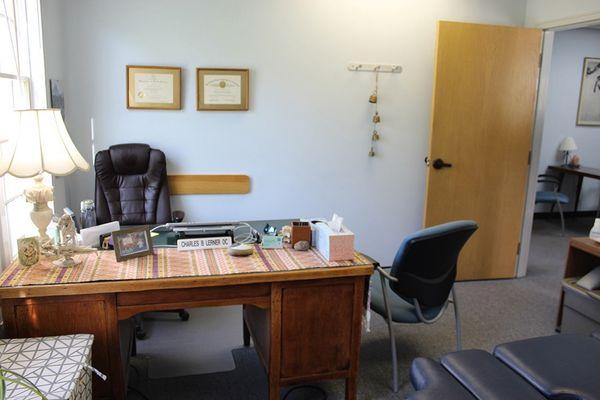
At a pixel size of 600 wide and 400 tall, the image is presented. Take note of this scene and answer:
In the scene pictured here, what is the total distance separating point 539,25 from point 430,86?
3.17 feet

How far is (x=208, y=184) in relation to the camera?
3.62 metres

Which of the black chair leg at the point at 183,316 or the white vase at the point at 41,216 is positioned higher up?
the white vase at the point at 41,216

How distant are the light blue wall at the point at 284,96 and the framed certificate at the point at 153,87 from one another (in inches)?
2.3

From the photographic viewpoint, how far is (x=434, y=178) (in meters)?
3.81

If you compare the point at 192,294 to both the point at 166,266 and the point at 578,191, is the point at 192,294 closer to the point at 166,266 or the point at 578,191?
the point at 166,266

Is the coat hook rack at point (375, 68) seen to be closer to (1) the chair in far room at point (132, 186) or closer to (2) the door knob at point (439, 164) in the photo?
(2) the door knob at point (439, 164)

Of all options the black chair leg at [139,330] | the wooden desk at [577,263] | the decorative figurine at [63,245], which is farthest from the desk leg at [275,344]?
the wooden desk at [577,263]

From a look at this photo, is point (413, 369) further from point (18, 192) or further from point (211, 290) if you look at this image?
point (18, 192)

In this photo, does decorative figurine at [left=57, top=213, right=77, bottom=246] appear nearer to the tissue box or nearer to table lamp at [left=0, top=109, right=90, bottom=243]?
table lamp at [left=0, top=109, right=90, bottom=243]

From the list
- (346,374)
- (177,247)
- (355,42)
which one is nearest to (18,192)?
(177,247)

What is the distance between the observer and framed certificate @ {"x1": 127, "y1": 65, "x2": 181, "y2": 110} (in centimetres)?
339

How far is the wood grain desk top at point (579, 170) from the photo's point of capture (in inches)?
217

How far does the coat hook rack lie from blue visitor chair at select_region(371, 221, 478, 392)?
1.79m

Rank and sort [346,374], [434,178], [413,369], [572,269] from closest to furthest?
[413,369] → [346,374] → [572,269] → [434,178]
